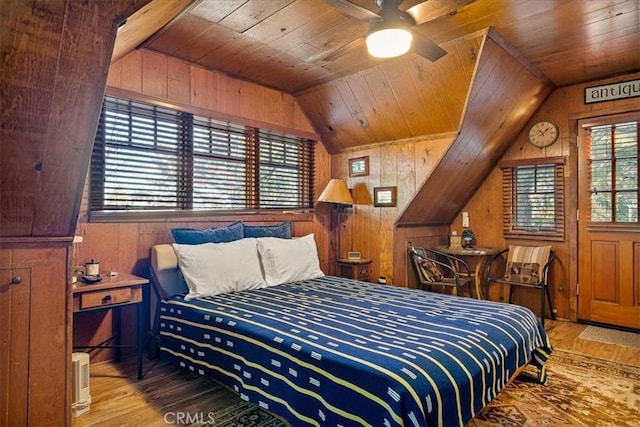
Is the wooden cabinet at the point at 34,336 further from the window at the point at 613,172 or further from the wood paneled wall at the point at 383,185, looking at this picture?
the window at the point at 613,172

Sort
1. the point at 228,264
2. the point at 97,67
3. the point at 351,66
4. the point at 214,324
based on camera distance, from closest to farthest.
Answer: the point at 97,67
the point at 214,324
the point at 228,264
the point at 351,66

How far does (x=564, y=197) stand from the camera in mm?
4020

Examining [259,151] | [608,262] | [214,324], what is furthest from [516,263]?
[214,324]

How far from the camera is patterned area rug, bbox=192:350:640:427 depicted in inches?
81.1

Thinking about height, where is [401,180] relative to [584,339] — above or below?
above

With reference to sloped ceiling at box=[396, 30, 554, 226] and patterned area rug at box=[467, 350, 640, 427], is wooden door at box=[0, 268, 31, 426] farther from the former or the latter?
sloped ceiling at box=[396, 30, 554, 226]

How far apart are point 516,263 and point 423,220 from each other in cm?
108

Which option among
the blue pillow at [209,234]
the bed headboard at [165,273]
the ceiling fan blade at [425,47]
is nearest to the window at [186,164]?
the blue pillow at [209,234]

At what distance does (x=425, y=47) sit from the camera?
7.55ft

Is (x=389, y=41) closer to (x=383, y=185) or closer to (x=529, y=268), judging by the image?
(x=383, y=185)

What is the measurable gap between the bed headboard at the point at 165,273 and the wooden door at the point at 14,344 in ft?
3.55

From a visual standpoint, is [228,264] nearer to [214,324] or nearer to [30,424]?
[214,324]

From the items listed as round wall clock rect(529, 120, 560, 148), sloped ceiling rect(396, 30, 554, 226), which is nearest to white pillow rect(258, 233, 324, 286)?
sloped ceiling rect(396, 30, 554, 226)

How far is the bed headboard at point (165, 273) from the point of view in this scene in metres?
2.82
